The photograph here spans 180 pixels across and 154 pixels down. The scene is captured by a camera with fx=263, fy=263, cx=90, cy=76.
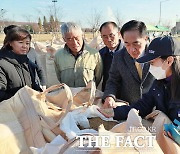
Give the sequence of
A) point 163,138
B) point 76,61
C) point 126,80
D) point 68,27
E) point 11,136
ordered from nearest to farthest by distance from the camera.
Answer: point 163,138, point 11,136, point 126,80, point 68,27, point 76,61

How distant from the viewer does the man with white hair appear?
229 cm

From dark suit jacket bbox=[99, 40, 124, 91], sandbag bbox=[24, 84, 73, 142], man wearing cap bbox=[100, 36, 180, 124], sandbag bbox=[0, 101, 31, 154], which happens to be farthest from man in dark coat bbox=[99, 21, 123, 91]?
sandbag bbox=[0, 101, 31, 154]

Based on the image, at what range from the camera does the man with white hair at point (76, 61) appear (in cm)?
229

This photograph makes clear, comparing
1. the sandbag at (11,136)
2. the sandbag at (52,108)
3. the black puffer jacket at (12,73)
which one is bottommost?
the sandbag at (11,136)

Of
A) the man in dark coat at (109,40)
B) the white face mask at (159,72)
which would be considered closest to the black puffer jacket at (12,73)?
the man in dark coat at (109,40)

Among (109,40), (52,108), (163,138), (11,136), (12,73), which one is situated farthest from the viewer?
(109,40)

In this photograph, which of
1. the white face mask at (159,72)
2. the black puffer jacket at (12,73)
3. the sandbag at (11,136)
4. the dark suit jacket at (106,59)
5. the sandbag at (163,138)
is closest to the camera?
the sandbag at (163,138)

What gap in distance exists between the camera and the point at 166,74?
57.3 inches

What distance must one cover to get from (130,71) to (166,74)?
2.07 feet

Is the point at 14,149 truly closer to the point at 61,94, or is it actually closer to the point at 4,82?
the point at 61,94

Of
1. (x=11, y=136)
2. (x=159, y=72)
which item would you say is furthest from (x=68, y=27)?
(x=11, y=136)

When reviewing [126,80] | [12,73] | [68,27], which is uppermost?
[68,27]

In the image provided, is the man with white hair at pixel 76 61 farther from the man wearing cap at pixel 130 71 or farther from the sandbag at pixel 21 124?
the sandbag at pixel 21 124

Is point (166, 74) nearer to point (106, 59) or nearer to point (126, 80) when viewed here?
point (126, 80)
